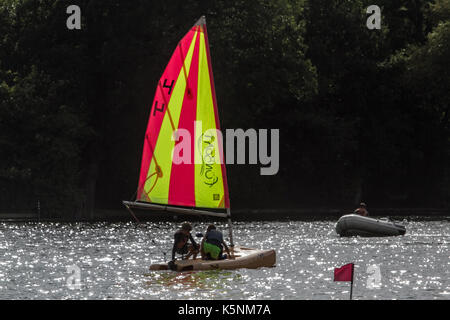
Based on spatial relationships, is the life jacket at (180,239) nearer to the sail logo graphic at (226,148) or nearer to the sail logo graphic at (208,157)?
the sail logo graphic at (208,157)

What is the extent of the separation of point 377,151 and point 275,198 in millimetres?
8027

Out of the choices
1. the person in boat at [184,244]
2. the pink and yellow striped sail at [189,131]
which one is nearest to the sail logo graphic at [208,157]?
the pink and yellow striped sail at [189,131]

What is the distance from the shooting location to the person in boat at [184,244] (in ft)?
130

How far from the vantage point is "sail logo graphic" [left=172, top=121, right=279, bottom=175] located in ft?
136

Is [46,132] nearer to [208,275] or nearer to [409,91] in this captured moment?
[409,91]

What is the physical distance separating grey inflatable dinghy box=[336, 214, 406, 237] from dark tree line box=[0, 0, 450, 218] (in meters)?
20.5

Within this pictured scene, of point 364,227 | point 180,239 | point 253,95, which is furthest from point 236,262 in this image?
point 253,95

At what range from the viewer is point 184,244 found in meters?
40.2

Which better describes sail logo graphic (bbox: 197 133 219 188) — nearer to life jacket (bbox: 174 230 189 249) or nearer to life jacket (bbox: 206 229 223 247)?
life jacket (bbox: 206 229 223 247)

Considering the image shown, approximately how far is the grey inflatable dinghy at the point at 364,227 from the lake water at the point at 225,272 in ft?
2.36

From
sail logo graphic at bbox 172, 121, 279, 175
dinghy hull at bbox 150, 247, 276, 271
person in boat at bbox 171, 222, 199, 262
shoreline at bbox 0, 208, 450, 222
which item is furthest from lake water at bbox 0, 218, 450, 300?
shoreline at bbox 0, 208, 450, 222

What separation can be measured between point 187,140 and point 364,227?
21705 millimetres
